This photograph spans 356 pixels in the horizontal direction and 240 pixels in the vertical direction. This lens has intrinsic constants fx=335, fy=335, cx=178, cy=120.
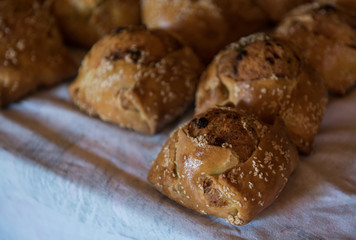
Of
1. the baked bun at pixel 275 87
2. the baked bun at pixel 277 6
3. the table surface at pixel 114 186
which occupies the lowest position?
the table surface at pixel 114 186

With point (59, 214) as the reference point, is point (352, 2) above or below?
above

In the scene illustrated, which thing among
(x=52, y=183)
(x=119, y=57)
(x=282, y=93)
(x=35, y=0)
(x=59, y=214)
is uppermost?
Result: (x=35, y=0)

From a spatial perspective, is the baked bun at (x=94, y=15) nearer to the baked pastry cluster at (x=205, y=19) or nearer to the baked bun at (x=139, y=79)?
the baked pastry cluster at (x=205, y=19)

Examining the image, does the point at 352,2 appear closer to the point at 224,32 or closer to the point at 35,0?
the point at 224,32

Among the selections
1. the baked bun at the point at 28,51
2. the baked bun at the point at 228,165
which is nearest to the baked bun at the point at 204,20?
the baked bun at the point at 28,51

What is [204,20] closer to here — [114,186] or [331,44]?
[331,44]

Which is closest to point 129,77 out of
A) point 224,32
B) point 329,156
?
point 224,32
